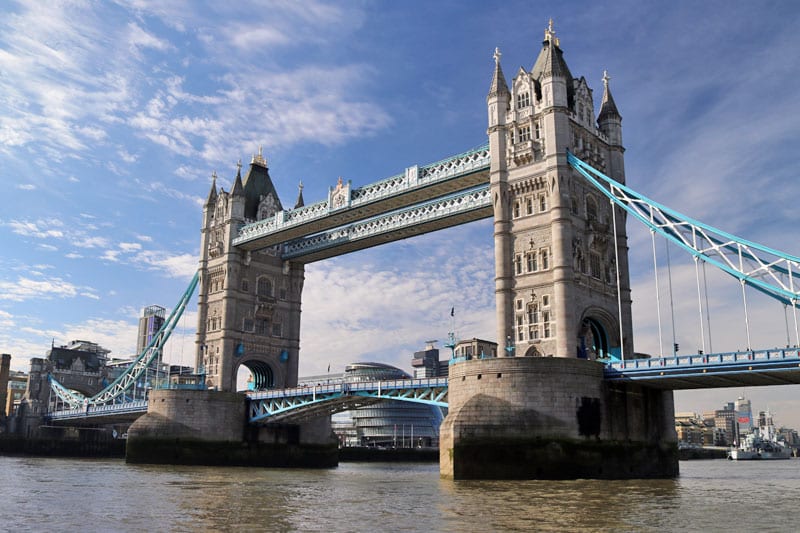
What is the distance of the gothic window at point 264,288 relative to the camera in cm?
7431

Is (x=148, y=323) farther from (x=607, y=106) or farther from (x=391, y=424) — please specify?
(x=607, y=106)

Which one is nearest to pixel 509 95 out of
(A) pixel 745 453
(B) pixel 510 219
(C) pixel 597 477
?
(B) pixel 510 219

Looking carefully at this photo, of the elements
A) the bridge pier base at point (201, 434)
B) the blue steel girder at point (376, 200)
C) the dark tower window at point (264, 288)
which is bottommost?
the bridge pier base at point (201, 434)

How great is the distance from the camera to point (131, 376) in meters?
90.9

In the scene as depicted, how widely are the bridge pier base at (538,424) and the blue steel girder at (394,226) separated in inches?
610

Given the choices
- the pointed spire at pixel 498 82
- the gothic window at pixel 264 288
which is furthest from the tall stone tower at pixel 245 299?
the pointed spire at pixel 498 82

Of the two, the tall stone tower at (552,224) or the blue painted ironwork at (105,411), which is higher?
the tall stone tower at (552,224)

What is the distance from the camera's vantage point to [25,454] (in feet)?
294

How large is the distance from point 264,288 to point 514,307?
3259 centimetres

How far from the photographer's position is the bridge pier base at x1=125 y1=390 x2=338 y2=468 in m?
62.2

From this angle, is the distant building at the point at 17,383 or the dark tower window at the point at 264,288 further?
the distant building at the point at 17,383

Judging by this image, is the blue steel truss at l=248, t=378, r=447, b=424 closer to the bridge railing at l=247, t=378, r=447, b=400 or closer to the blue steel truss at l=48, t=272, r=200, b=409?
the bridge railing at l=247, t=378, r=447, b=400

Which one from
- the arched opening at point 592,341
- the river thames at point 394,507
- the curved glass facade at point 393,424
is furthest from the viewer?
the curved glass facade at point 393,424

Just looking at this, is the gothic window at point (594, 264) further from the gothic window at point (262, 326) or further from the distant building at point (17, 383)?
the distant building at point (17, 383)
